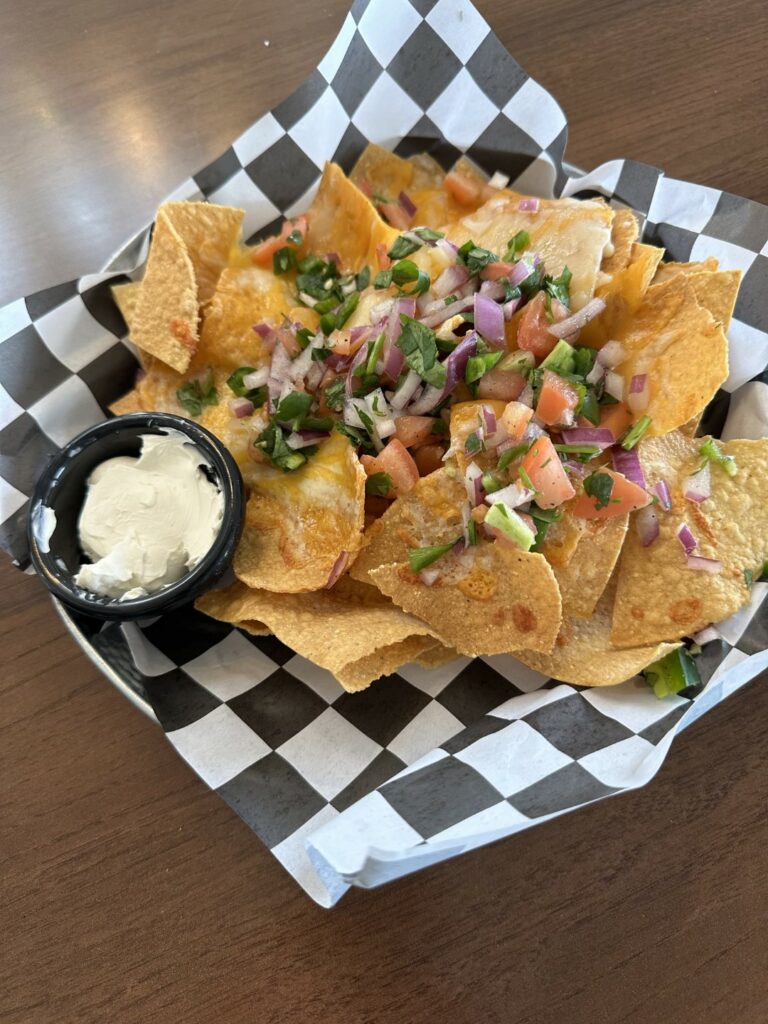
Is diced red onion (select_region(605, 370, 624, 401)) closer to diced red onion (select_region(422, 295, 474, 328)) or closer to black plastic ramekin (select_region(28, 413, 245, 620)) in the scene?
diced red onion (select_region(422, 295, 474, 328))

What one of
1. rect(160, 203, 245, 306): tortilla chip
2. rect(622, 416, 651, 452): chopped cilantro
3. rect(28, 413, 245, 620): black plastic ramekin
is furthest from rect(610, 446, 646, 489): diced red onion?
rect(160, 203, 245, 306): tortilla chip

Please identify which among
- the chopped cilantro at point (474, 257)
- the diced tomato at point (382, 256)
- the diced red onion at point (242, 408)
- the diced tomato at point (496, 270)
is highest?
the diced tomato at point (382, 256)

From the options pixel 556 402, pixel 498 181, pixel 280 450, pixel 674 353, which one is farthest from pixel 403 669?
pixel 498 181

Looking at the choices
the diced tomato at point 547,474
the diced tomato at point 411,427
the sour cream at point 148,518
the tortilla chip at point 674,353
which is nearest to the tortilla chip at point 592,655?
the diced tomato at point 547,474

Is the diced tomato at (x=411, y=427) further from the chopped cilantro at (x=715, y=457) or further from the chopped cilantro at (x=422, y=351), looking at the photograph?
the chopped cilantro at (x=715, y=457)

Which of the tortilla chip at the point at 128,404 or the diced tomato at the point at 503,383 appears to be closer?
the diced tomato at the point at 503,383

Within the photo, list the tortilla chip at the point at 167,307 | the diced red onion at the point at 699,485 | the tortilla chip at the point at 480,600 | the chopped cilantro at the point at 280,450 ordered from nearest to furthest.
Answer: the tortilla chip at the point at 480,600 → the diced red onion at the point at 699,485 → the chopped cilantro at the point at 280,450 → the tortilla chip at the point at 167,307

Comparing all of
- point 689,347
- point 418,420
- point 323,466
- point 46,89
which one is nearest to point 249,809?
point 323,466
